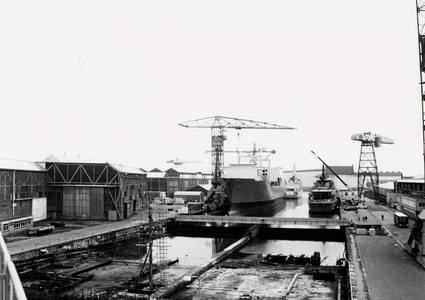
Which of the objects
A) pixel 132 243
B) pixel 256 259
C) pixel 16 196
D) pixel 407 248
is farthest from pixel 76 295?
pixel 16 196

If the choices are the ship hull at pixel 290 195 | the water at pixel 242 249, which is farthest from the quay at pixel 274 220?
the ship hull at pixel 290 195

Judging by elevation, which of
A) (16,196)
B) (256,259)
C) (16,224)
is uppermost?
(16,196)

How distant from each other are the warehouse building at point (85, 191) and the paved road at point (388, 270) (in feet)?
87.7

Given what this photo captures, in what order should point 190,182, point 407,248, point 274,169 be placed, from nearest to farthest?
point 407,248 → point 190,182 → point 274,169

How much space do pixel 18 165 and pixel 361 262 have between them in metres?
34.8

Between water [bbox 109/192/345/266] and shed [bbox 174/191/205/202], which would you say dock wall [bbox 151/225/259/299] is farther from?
shed [bbox 174/191/205/202]

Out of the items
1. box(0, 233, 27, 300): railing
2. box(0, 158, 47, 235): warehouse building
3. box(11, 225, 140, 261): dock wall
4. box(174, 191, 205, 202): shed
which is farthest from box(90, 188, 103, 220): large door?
box(0, 233, 27, 300): railing

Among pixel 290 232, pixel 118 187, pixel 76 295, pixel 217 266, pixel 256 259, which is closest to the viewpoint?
pixel 76 295

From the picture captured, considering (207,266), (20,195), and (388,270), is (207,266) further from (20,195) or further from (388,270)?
(20,195)

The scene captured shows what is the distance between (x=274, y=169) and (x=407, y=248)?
79.4 metres

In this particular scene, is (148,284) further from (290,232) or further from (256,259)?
(290,232)

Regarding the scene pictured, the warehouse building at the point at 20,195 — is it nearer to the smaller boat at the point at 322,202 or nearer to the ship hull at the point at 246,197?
the ship hull at the point at 246,197

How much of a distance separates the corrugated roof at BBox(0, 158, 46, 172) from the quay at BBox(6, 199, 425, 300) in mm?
9455

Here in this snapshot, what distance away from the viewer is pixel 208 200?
65750 mm
